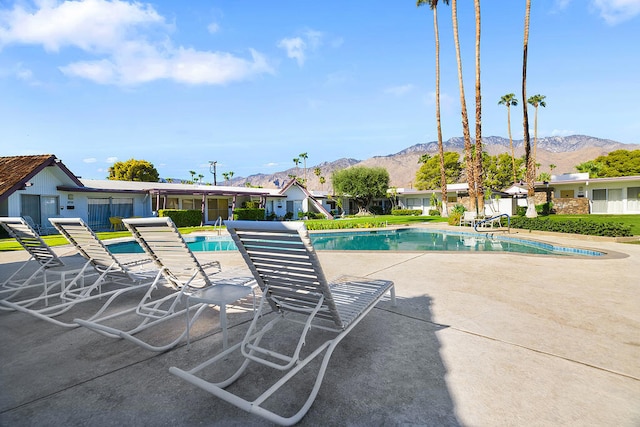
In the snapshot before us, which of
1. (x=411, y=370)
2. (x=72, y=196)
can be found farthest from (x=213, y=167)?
(x=411, y=370)

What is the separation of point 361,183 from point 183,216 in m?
22.3

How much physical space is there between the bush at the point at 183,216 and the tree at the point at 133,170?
28.6m

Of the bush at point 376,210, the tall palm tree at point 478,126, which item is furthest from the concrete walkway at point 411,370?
the bush at point 376,210

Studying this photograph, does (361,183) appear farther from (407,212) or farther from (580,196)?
(580,196)

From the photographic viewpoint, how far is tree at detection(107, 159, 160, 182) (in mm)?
45812

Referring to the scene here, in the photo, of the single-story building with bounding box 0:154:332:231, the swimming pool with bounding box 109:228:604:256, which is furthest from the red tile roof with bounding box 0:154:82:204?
the swimming pool with bounding box 109:228:604:256

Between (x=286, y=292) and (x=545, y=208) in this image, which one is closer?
(x=286, y=292)

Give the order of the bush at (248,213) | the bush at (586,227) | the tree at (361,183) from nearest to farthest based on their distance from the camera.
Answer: the bush at (586,227)
the bush at (248,213)
the tree at (361,183)

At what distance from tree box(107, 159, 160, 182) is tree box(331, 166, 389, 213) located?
28.6m

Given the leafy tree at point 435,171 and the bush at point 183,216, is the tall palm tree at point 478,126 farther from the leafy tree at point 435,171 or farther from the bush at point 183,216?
the leafy tree at point 435,171

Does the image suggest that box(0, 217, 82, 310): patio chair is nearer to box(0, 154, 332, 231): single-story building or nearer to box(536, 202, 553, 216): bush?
box(0, 154, 332, 231): single-story building

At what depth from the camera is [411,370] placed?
8.75 feet

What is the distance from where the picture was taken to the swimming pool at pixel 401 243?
11769mm

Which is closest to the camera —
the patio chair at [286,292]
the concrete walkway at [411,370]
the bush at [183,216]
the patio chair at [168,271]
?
the concrete walkway at [411,370]
